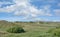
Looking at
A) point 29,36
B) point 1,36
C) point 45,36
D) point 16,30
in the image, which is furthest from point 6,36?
point 16,30

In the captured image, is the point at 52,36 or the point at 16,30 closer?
the point at 52,36

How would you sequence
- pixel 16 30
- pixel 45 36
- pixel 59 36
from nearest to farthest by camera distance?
pixel 45 36
pixel 59 36
pixel 16 30

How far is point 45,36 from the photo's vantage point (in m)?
39.0

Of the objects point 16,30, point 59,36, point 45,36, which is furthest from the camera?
point 16,30

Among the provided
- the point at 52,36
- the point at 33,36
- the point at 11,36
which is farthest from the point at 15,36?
the point at 52,36

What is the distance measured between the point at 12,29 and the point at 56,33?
14.3m

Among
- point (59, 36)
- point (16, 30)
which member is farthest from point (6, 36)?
point (16, 30)

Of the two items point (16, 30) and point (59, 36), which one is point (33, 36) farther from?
point (16, 30)

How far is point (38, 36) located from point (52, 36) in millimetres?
2335

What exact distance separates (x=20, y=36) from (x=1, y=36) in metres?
3.22

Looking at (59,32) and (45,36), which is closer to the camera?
(45,36)

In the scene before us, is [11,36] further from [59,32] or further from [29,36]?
[59,32]

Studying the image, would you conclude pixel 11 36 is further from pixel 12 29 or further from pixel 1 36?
pixel 12 29

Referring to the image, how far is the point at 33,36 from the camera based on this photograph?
39.5 metres
